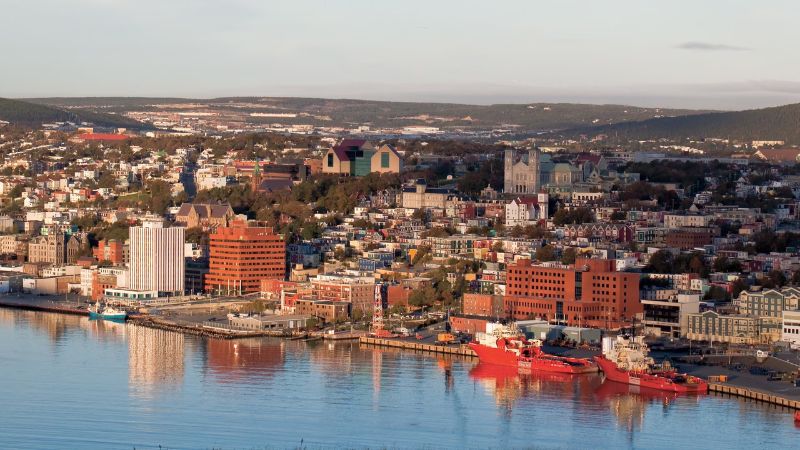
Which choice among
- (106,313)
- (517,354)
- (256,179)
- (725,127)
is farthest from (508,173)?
(725,127)

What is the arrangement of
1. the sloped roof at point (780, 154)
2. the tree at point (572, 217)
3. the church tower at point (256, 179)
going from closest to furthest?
the tree at point (572, 217), the church tower at point (256, 179), the sloped roof at point (780, 154)

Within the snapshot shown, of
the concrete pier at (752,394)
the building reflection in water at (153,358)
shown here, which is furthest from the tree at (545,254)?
the concrete pier at (752,394)

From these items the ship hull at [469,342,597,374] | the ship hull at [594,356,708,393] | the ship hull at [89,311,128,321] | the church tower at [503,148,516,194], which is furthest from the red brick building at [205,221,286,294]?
the church tower at [503,148,516,194]

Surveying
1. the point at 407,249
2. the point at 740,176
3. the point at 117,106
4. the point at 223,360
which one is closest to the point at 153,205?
the point at 407,249

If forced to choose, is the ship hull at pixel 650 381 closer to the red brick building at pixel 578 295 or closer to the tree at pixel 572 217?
the red brick building at pixel 578 295

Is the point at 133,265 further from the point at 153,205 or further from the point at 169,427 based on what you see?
the point at 169,427
